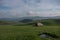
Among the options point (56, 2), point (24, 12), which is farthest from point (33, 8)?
point (56, 2)

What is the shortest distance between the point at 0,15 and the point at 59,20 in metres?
1.02

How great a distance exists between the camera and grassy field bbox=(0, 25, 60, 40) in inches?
90.7

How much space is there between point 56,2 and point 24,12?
0.59 meters

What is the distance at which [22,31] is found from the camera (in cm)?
235

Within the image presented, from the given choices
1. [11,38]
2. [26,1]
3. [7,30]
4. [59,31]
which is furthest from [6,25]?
[59,31]

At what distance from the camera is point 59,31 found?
2418 mm

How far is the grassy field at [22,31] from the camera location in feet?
7.55

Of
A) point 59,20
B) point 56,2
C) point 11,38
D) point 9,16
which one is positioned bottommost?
point 11,38

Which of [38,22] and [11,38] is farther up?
[38,22]

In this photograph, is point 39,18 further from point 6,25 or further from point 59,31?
point 6,25

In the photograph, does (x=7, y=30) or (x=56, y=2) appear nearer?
(x=7, y=30)

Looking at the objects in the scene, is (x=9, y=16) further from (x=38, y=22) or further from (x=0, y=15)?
(x=38, y=22)

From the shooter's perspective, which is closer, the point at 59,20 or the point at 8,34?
the point at 8,34

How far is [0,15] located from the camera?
239cm
